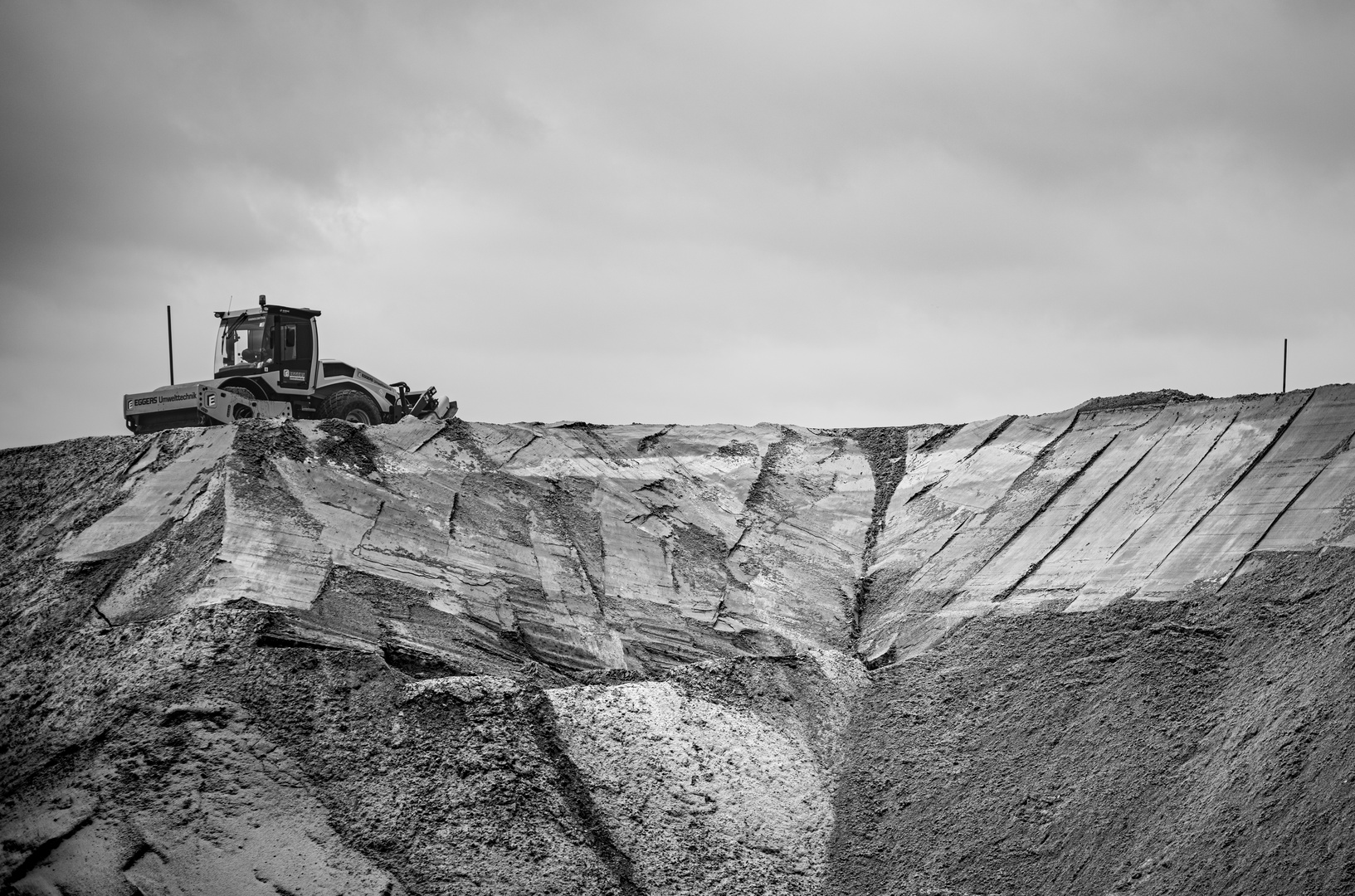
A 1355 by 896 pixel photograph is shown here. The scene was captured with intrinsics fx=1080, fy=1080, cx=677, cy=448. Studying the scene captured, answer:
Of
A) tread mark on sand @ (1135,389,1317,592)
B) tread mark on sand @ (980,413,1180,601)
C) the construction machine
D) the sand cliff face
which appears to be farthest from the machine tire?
tread mark on sand @ (1135,389,1317,592)

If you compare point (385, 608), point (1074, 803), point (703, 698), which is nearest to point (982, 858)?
point (1074, 803)

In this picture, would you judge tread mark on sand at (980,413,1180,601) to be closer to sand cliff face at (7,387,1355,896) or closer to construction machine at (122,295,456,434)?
sand cliff face at (7,387,1355,896)

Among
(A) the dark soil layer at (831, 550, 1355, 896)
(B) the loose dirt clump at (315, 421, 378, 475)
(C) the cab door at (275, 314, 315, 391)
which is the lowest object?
(A) the dark soil layer at (831, 550, 1355, 896)

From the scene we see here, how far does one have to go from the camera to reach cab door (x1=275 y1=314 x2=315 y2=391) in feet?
45.2

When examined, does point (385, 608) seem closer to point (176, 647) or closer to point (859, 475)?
point (176, 647)

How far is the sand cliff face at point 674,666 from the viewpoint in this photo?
623cm

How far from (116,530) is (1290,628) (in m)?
8.92

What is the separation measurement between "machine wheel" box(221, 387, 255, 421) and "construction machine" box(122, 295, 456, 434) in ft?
0.03

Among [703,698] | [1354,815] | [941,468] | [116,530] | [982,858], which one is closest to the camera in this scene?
[1354,815]

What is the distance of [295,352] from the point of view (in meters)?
13.9

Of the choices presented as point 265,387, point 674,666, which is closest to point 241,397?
point 265,387

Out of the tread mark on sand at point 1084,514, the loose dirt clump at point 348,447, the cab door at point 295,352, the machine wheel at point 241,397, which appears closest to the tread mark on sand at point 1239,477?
the tread mark on sand at point 1084,514

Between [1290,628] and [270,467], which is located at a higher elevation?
[270,467]

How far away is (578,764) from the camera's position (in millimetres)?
6973
